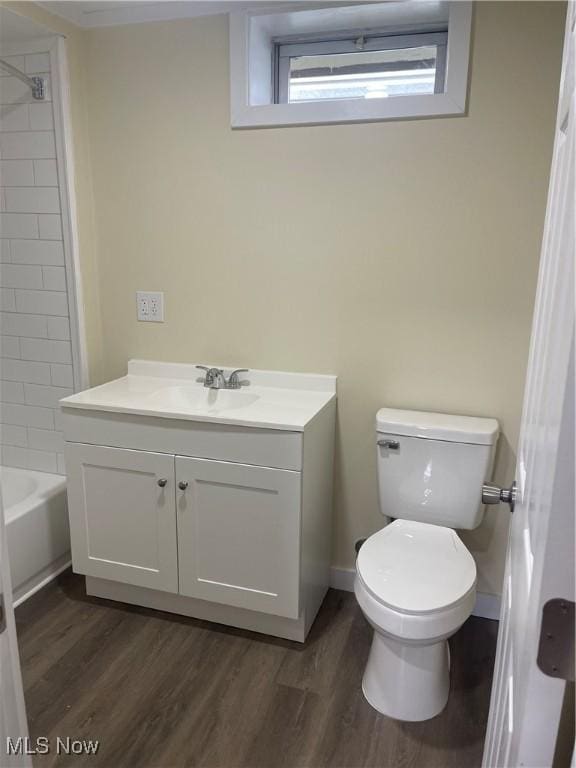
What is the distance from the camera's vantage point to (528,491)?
34.8 inches

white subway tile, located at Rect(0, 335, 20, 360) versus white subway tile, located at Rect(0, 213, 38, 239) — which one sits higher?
white subway tile, located at Rect(0, 213, 38, 239)

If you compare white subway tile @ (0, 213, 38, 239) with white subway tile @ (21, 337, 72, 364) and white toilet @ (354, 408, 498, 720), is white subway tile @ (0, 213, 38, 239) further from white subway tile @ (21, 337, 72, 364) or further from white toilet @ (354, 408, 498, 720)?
white toilet @ (354, 408, 498, 720)

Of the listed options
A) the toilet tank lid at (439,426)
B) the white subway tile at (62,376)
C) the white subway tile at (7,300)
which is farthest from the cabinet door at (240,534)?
the white subway tile at (7,300)

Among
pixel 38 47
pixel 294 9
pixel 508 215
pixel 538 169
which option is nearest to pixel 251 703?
pixel 508 215

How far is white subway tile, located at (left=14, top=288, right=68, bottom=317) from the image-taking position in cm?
248

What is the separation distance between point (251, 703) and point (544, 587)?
1.49 m

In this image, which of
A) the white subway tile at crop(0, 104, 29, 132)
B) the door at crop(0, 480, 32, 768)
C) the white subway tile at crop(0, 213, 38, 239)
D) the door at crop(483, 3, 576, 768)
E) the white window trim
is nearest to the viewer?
the door at crop(483, 3, 576, 768)

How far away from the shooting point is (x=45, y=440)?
2.69m

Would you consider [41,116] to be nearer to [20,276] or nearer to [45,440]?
[20,276]

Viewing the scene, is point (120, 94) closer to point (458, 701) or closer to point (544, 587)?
point (544, 587)

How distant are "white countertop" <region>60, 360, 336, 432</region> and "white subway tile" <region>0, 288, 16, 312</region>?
1.94 feet

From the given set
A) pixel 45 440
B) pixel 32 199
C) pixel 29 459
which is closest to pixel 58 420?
pixel 45 440

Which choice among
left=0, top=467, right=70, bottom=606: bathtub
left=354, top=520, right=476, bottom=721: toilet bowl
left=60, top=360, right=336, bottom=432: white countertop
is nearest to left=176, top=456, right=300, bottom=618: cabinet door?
left=60, top=360, right=336, bottom=432: white countertop

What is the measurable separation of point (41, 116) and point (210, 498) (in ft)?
5.46
